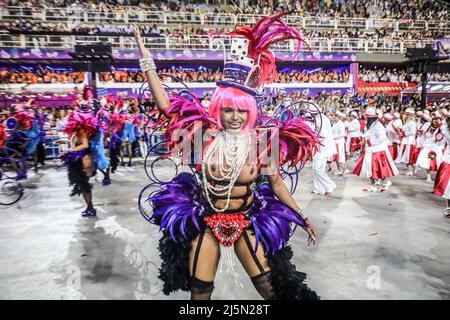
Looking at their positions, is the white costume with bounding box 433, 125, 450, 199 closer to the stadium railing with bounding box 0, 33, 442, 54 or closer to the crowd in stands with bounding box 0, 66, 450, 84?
the stadium railing with bounding box 0, 33, 442, 54

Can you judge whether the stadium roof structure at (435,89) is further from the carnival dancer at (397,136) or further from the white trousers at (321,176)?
the white trousers at (321,176)

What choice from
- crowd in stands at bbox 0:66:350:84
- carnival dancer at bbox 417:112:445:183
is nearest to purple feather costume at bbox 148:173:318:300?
carnival dancer at bbox 417:112:445:183

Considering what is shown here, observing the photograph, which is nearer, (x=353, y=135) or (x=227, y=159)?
(x=227, y=159)

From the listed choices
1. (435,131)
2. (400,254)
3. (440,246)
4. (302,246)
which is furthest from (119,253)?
(435,131)

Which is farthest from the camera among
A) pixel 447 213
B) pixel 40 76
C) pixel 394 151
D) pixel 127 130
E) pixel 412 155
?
pixel 40 76

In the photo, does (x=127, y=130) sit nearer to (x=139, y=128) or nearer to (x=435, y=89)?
(x=139, y=128)

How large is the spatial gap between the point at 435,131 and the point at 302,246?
5.67 meters

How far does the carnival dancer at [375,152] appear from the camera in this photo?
22.7ft

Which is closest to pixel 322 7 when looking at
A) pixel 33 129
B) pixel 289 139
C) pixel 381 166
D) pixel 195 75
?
pixel 195 75

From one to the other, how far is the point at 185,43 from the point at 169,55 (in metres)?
1.20

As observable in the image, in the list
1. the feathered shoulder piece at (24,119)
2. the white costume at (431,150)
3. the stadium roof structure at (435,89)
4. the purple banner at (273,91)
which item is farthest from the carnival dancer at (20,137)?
the stadium roof structure at (435,89)

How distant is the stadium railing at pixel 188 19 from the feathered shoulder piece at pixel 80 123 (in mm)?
14237

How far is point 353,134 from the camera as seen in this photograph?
34.4 feet

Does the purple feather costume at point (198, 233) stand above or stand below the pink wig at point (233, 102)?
below
